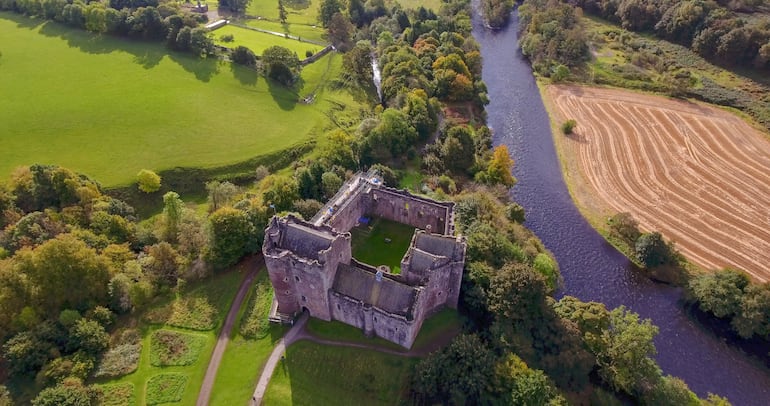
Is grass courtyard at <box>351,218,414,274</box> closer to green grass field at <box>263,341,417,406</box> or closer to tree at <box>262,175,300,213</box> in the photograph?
tree at <box>262,175,300,213</box>

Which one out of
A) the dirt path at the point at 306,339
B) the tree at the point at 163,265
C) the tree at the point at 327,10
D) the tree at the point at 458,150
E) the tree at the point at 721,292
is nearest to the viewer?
the dirt path at the point at 306,339

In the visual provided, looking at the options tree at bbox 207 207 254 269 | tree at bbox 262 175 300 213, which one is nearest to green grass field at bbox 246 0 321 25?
tree at bbox 262 175 300 213

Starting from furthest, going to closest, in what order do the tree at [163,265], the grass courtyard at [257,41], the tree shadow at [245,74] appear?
1. the grass courtyard at [257,41]
2. the tree shadow at [245,74]
3. the tree at [163,265]

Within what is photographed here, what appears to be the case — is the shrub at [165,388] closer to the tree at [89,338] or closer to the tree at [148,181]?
the tree at [89,338]

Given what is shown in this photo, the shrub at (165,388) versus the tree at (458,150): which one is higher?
the tree at (458,150)

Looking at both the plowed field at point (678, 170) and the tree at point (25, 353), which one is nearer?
the tree at point (25, 353)

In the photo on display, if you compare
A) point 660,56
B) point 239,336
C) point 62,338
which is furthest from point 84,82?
point 660,56

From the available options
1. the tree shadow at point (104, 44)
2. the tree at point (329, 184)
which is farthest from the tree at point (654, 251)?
the tree shadow at point (104, 44)

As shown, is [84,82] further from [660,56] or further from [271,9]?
[660,56]

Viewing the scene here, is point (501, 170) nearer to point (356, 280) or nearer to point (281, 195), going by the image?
point (281, 195)

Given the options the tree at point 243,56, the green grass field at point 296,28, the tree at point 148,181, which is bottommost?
the tree at point 148,181
